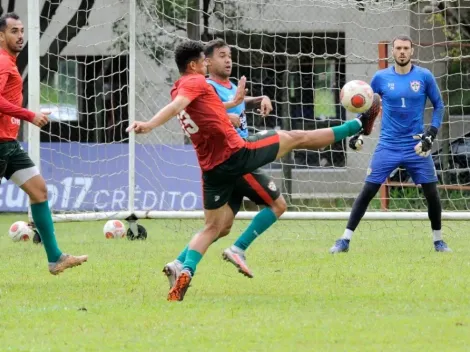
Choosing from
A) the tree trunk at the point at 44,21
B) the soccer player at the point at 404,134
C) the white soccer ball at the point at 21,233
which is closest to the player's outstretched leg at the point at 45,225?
the soccer player at the point at 404,134

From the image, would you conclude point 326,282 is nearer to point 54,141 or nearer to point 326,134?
point 326,134

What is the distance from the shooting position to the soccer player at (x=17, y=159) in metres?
9.21

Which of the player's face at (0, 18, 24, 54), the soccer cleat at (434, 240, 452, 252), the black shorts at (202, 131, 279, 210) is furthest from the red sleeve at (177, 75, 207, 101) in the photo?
the soccer cleat at (434, 240, 452, 252)

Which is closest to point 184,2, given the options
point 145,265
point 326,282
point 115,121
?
point 115,121

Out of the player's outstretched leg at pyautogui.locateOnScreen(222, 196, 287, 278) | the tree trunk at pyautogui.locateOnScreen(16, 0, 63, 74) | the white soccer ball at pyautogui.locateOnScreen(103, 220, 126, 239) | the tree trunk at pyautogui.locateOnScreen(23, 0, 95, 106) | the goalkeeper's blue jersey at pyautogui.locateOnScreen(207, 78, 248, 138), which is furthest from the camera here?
the tree trunk at pyautogui.locateOnScreen(16, 0, 63, 74)

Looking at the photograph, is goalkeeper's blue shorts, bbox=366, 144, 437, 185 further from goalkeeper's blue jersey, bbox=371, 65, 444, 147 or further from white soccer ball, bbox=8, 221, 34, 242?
white soccer ball, bbox=8, 221, 34, 242

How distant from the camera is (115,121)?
18.5 metres

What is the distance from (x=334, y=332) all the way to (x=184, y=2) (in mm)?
11617

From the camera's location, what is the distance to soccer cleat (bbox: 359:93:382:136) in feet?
28.1

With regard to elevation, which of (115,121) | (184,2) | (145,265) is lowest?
(145,265)

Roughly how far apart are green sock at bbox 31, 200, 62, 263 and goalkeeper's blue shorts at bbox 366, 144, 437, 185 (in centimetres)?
353

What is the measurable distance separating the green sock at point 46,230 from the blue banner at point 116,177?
7754 mm

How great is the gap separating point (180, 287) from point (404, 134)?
4.38m

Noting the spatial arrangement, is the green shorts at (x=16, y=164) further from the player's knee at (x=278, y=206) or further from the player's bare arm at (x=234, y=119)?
the player's knee at (x=278, y=206)
